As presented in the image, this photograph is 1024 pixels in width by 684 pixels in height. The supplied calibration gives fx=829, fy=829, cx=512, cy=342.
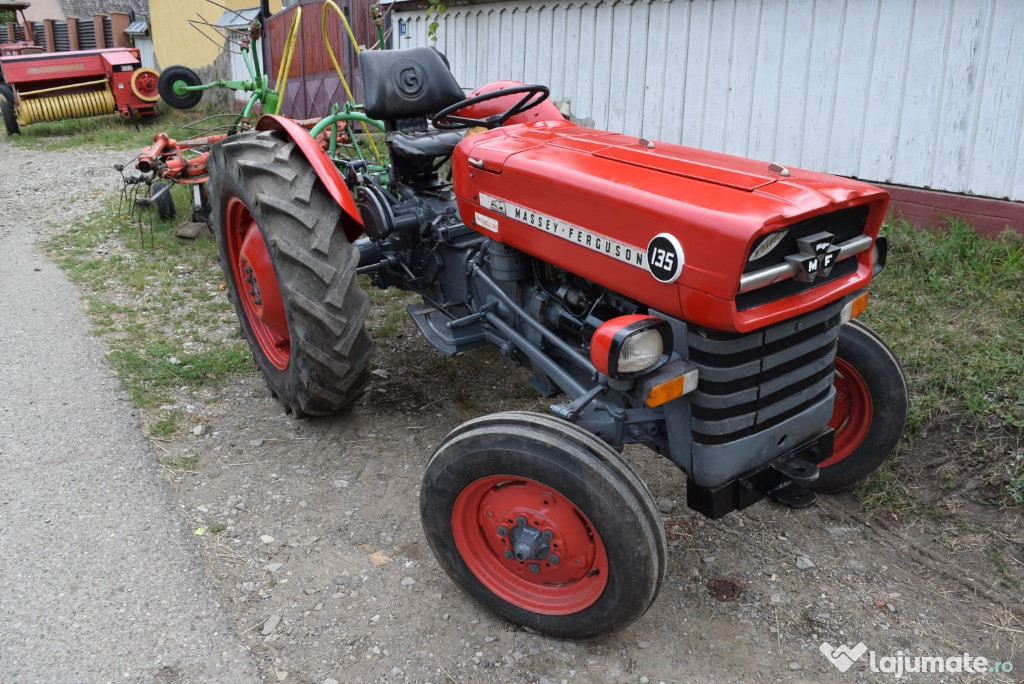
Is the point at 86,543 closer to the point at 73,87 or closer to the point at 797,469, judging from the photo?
the point at 797,469

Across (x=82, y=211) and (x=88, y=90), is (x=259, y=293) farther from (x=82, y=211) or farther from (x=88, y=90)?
(x=88, y=90)

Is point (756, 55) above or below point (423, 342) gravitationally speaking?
above

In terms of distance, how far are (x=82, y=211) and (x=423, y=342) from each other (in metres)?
4.78

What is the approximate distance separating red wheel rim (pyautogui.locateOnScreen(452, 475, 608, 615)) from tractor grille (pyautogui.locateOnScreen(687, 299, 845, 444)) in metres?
0.46

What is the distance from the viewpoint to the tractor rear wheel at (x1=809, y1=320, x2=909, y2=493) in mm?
3000

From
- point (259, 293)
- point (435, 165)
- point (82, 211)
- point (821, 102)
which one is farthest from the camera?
point (82, 211)

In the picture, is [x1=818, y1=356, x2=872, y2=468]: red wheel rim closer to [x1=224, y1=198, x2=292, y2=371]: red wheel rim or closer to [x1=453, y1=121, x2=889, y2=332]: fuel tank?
[x1=453, y1=121, x2=889, y2=332]: fuel tank

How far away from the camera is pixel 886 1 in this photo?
4.75 m

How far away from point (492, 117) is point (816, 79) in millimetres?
2651

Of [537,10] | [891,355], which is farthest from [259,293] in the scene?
[537,10]

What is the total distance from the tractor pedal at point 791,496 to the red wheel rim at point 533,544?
2.04ft

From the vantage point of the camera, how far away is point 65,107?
12.9m

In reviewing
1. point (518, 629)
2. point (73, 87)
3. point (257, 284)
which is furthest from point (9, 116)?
point (518, 629)

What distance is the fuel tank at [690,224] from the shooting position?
7.18ft
